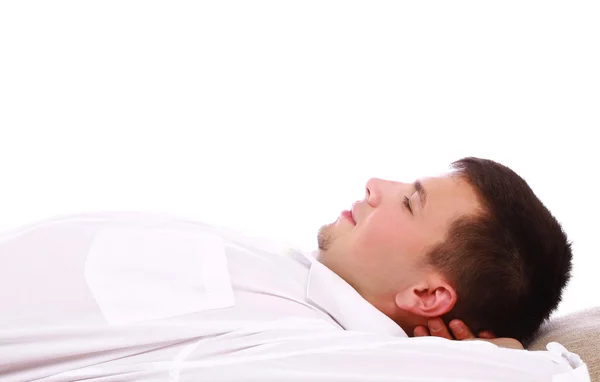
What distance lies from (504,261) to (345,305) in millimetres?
353

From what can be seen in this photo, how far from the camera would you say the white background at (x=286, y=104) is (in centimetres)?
291

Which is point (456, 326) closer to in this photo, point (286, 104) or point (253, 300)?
point (253, 300)

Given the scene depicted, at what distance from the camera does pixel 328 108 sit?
2.99 m

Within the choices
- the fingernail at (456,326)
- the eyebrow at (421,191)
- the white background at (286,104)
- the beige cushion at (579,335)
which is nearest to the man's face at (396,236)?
the eyebrow at (421,191)

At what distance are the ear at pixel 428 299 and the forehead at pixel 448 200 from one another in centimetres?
14

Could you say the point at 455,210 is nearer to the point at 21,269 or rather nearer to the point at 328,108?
the point at 21,269

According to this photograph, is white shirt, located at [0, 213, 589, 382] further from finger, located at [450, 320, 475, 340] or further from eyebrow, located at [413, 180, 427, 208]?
eyebrow, located at [413, 180, 427, 208]

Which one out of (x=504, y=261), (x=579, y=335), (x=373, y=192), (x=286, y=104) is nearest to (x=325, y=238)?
(x=373, y=192)

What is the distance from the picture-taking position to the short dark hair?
1.62 metres

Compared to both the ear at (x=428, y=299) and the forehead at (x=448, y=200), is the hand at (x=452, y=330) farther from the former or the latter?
the forehead at (x=448, y=200)

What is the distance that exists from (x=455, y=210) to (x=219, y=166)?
1445 mm

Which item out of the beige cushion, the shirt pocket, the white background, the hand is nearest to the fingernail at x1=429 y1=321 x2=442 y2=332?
the hand

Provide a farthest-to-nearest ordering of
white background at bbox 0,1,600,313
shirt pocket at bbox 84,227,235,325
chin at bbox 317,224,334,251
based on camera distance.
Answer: white background at bbox 0,1,600,313
chin at bbox 317,224,334,251
shirt pocket at bbox 84,227,235,325

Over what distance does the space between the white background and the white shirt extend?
130 centimetres
